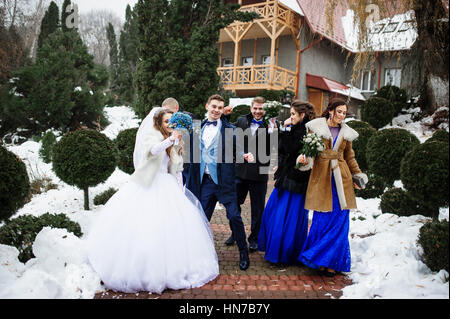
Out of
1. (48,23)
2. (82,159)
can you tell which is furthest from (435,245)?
(48,23)

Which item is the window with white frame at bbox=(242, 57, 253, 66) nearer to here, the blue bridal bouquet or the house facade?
the house facade

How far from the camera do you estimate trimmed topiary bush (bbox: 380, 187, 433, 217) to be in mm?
5234

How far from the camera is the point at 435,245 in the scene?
125 inches

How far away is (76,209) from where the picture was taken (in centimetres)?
655

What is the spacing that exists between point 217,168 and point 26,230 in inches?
103

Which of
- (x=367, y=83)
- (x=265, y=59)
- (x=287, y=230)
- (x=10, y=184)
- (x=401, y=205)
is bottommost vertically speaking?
(x=287, y=230)

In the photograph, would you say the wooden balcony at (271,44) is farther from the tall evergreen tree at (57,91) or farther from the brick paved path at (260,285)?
the brick paved path at (260,285)

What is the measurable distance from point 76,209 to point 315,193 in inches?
192

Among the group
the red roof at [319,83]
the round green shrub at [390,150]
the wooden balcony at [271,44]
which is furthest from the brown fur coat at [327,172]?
the red roof at [319,83]

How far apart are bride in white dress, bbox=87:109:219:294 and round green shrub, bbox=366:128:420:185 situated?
4.00 meters

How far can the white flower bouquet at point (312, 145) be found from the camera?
3756 mm

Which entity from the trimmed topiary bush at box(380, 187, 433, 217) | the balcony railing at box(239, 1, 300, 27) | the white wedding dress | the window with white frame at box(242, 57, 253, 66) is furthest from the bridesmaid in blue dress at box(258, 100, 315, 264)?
the window with white frame at box(242, 57, 253, 66)

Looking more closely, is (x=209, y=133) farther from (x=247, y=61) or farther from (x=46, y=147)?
(x=247, y=61)

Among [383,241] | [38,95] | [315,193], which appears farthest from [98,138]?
[38,95]
